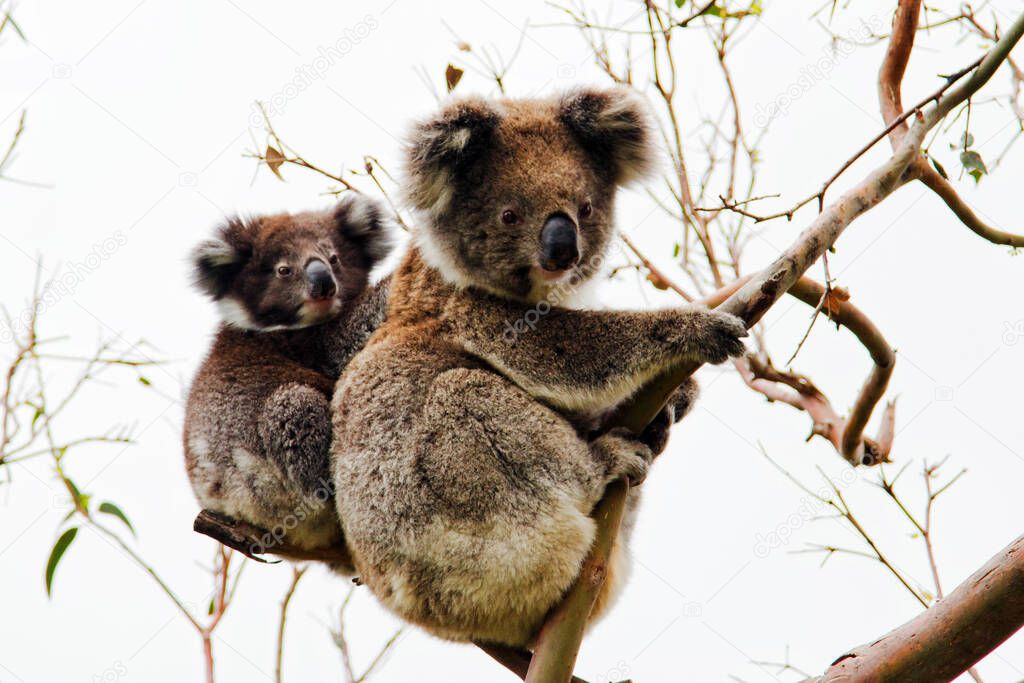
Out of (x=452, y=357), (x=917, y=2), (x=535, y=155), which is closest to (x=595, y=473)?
(x=452, y=357)

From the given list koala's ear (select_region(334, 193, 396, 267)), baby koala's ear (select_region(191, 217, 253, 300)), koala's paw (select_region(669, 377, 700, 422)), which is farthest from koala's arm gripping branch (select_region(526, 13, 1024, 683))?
baby koala's ear (select_region(191, 217, 253, 300))

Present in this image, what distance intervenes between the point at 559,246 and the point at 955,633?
1644mm

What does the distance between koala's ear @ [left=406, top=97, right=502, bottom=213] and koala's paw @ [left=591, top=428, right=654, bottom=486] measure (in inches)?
43.4

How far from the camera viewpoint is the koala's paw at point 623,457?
3102 millimetres

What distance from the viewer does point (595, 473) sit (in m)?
3.11

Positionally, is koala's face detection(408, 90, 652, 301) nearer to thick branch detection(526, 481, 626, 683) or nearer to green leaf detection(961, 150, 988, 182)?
thick branch detection(526, 481, 626, 683)

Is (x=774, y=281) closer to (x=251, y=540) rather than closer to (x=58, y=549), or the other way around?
(x=251, y=540)

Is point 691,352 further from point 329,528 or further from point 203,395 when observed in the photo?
point 203,395

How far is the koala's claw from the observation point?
300 cm

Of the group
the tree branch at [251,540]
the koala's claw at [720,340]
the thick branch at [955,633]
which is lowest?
the tree branch at [251,540]

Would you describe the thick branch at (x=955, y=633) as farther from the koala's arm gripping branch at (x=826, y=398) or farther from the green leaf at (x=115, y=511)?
the green leaf at (x=115, y=511)

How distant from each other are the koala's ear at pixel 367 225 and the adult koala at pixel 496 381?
3.76 ft

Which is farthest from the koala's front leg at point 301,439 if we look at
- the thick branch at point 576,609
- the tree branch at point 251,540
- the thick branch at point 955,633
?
the thick branch at point 955,633

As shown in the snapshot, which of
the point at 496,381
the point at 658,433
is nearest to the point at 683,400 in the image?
the point at 658,433
